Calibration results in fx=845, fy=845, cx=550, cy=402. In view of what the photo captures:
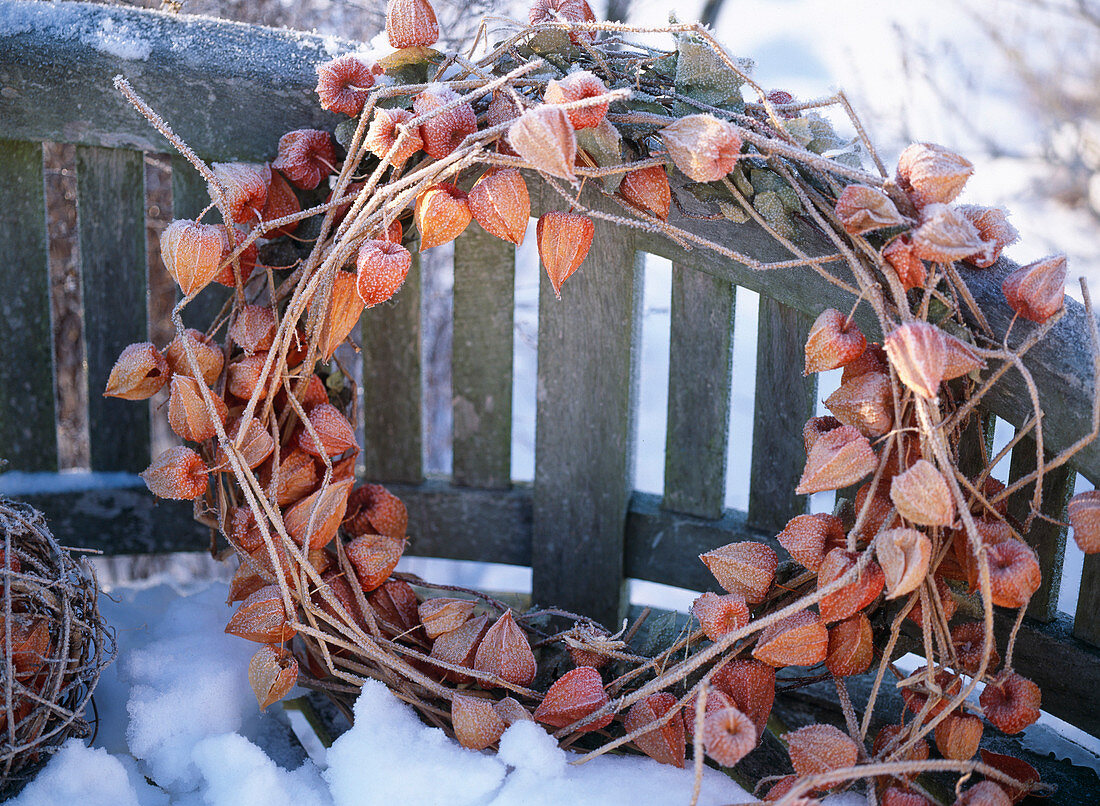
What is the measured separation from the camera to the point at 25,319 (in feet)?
4.38

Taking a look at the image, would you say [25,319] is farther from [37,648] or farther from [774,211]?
[774,211]

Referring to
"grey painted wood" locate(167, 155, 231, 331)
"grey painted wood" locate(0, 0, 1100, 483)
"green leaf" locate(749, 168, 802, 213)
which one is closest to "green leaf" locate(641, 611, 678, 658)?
"grey painted wood" locate(0, 0, 1100, 483)

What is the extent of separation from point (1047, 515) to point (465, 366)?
89cm

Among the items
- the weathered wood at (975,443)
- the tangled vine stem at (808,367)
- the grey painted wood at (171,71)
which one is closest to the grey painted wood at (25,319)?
the grey painted wood at (171,71)

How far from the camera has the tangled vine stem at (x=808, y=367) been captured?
77 cm

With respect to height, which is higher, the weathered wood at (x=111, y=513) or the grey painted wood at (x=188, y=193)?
the grey painted wood at (x=188, y=193)

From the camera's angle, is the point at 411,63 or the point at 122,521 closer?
the point at 411,63

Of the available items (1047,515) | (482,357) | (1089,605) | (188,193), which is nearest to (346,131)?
(188,193)

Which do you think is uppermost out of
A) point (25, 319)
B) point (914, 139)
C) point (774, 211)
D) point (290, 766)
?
point (914, 139)

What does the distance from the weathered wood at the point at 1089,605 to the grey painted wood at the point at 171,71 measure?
1.10 m

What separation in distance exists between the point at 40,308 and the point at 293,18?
88cm

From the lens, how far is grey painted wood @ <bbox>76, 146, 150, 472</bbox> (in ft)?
4.24

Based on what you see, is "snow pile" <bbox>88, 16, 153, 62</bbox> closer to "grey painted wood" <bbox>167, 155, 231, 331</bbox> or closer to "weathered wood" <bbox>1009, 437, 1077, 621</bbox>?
"grey painted wood" <bbox>167, 155, 231, 331</bbox>

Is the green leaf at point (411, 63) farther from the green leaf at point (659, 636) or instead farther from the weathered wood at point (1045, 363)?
the green leaf at point (659, 636)
